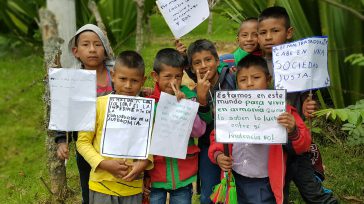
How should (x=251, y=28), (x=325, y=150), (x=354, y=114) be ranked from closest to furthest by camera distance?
(x=354, y=114), (x=251, y=28), (x=325, y=150)

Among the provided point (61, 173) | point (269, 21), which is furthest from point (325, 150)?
point (61, 173)

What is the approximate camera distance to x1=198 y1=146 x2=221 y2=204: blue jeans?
3119mm

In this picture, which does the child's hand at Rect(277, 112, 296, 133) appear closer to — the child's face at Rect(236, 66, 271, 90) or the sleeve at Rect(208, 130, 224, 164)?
the child's face at Rect(236, 66, 271, 90)

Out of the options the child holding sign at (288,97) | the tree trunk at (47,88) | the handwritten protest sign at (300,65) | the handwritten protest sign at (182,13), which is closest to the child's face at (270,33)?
the child holding sign at (288,97)

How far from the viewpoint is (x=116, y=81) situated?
2898 millimetres

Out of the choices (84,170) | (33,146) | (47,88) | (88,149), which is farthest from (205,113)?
(33,146)

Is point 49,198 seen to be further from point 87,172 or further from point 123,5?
point 123,5

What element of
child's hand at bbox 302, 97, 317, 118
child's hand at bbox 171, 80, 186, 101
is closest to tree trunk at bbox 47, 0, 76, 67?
child's hand at bbox 171, 80, 186, 101

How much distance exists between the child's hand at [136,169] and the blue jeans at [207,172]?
398mm

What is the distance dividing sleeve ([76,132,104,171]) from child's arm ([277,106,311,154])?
3.14 feet

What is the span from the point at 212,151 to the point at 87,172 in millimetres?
849

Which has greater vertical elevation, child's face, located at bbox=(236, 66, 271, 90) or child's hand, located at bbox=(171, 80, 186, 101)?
child's face, located at bbox=(236, 66, 271, 90)

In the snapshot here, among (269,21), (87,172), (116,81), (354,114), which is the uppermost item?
(269,21)

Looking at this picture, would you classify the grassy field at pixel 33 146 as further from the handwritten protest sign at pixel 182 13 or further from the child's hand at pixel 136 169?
the handwritten protest sign at pixel 182 13
